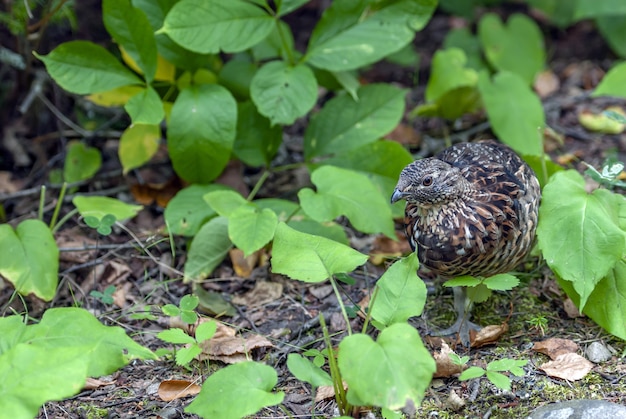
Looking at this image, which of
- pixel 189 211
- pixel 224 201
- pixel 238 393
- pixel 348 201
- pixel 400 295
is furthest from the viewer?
pixel 189 211

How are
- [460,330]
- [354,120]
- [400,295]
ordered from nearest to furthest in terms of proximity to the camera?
1. [400,295]
2. [460,330]
3. [354,120]

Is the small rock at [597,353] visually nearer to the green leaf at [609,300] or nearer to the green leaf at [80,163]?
the green leaf at [609,300]

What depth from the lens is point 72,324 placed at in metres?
3.18

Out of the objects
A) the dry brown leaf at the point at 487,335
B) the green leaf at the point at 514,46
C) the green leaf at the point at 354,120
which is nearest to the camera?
the dry brown leaf at the point at 487,335

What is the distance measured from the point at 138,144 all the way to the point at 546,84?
364 cm

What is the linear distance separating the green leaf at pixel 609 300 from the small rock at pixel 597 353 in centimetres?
10

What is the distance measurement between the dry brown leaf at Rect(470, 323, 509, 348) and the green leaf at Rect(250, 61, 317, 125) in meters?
1.65

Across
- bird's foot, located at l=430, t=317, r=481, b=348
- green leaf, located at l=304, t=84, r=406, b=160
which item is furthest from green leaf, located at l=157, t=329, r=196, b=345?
green leaf, located at l=304, t=84, r=406, b=160

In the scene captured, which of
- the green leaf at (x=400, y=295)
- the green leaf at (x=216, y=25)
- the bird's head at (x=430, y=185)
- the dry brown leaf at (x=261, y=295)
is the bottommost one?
the dry brown leaf at (x=261, y=295)

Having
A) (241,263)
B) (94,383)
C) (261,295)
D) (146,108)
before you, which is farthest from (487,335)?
(146,108)

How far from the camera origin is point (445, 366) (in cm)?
351

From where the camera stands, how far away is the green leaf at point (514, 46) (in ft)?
19.8

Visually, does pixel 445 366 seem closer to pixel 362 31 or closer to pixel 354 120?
pixel 354 120

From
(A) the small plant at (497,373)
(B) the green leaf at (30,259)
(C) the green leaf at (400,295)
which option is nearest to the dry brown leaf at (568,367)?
(A) the small plant at (497,373)
